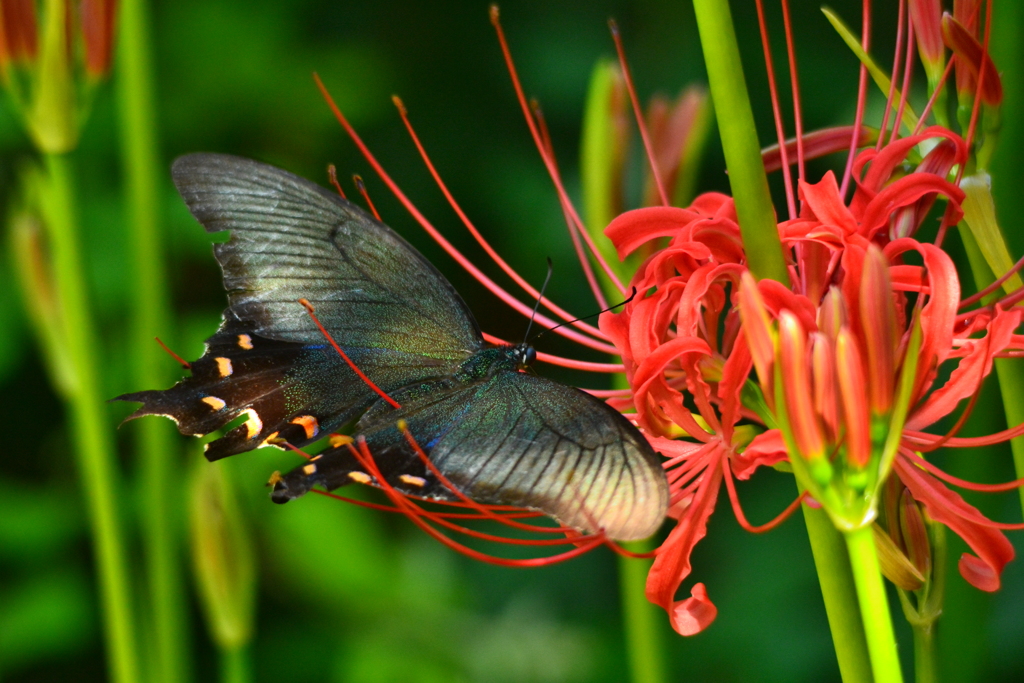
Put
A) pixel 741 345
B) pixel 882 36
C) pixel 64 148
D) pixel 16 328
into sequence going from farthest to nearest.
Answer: pixel 882 36, pixel 16 328, pixel 64 148, pixel 741 345

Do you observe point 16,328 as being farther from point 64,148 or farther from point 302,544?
point 64,148

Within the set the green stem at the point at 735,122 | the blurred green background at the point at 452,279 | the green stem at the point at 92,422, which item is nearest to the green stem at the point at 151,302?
the green stem at the point at 92,422

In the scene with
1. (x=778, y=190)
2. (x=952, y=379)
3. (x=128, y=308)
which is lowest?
(x=778, y=190)

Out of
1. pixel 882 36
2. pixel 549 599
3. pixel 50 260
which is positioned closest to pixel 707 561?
pixel 549 599

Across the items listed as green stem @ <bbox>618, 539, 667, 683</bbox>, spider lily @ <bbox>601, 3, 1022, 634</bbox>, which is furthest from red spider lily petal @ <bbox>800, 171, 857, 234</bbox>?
green stem @ <bbox>618, 539, 667, 683</bbox>

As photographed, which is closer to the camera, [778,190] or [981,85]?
[981,85]

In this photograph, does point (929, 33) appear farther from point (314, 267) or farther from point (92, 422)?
point (92, 422)

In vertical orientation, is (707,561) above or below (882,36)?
below

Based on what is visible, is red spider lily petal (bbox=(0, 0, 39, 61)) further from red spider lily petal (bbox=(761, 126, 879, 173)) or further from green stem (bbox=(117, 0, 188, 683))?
red spider lily petal (bbox=(761, 126, 879, 173))
